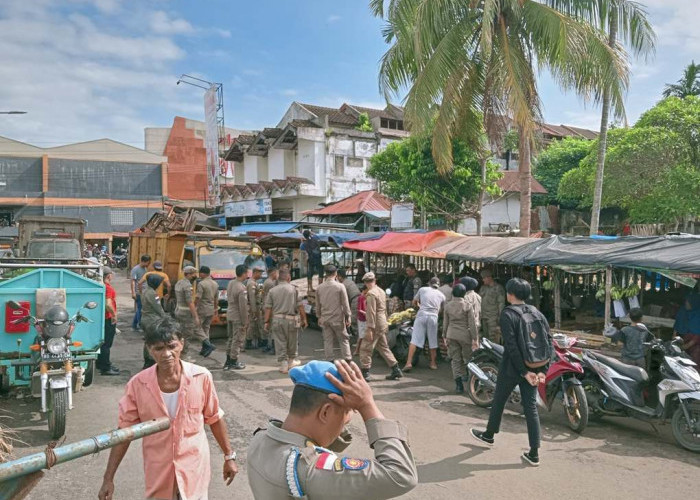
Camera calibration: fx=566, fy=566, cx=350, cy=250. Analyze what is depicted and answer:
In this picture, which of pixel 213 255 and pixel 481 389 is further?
pixel 213 255

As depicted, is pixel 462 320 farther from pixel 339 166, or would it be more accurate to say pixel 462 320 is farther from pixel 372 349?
pixel 339 166

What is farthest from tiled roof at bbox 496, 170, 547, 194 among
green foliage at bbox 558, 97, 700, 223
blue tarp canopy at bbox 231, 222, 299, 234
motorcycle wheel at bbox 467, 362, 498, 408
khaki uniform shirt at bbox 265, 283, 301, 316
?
motorcycle wheel at bbox 467, 362, 498, 408

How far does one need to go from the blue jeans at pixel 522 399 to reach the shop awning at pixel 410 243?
18.1 ft

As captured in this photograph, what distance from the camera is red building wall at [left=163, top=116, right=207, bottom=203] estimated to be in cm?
4716

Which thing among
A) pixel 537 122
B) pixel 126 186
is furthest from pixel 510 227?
pixel 126 186

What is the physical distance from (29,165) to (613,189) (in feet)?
127

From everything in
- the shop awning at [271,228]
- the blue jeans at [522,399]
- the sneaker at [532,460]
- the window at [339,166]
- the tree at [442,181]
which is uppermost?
the window at [339,166]

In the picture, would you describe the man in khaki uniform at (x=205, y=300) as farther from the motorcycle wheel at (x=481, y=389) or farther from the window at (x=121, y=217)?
the window at (x=121, y=217)

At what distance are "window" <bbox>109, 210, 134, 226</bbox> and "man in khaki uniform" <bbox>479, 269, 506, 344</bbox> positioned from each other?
124 ft

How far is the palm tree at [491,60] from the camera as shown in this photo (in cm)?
1131

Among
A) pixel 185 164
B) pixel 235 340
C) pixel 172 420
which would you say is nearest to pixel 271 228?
pixel 235 340

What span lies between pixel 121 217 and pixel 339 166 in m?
21.2

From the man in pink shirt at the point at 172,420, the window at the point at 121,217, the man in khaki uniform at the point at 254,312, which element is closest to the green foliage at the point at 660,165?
the man in khaki uniform at the point at 254,312

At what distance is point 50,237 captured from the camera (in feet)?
50.4
